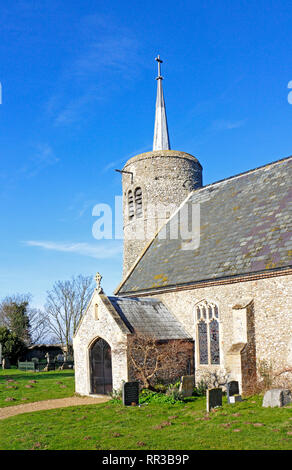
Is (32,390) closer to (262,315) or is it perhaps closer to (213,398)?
(213,398)

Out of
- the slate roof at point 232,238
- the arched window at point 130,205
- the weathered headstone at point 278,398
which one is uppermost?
the arched window at point 130,205

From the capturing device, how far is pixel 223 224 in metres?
22.0

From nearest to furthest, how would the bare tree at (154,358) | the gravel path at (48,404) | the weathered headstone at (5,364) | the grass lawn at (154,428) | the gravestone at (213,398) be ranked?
1. the grass lawn at (154,428)
2. the gravestone at (213,398)
3. the gravel path at (48,404)
4. the bare tree at (154,358)
5. the weathered headstone at (5,364)

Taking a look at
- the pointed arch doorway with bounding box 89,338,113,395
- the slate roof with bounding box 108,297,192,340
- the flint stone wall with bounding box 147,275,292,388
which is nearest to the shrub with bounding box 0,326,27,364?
the pointed arch doorway with bounding box 89,338,113,395

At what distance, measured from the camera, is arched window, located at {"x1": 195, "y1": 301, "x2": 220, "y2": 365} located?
18891 millimetres

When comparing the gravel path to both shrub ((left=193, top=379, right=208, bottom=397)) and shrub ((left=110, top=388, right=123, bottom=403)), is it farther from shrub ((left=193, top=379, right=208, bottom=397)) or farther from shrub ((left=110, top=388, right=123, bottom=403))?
shrub ((left=193, top=379, right=208, bottom=397))

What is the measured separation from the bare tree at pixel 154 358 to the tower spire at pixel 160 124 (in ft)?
53.2

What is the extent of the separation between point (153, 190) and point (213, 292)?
11.6m

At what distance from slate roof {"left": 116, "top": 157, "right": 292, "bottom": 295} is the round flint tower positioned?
1.94 metres

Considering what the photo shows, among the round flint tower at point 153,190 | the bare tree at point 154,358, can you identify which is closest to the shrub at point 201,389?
the bare tree at point 154,358

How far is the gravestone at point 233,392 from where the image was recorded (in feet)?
49.5

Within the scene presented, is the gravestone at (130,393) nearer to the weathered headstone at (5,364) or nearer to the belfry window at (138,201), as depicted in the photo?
the belfry window at (138,201)

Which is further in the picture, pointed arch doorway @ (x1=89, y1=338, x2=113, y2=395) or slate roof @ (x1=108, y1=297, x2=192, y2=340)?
pointed arch doorway @ (x1=89, y1=338, x2=113, y2=395)

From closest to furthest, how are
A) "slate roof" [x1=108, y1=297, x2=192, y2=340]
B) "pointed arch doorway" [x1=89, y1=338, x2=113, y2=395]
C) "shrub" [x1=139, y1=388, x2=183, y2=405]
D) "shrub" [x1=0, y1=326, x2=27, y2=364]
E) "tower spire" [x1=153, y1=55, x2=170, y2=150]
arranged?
"shrub" [x1=139, y1=388, x2=183, y2=405] → "slate roof" [x1=108, y1=297, x2=192, y2=340] → "pointed arch doorway" [x1=89, y1=338, x2=113, y2=395] → "tower spire" [x1=153, y1=55, x2=170, y2=150] → "shrub" [x1=0, y1=326, x2=27, y2=364]
